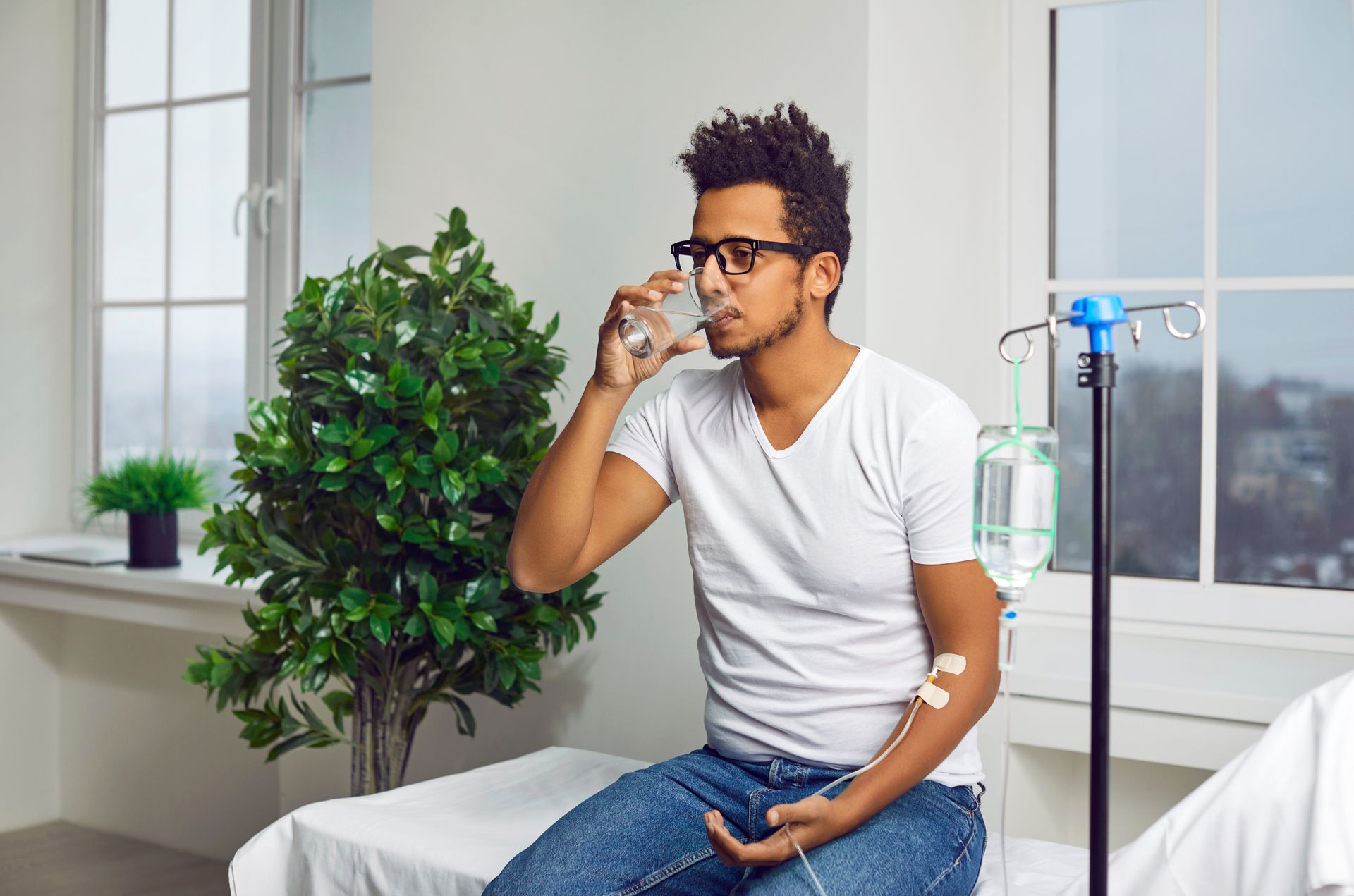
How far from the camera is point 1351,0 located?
2090 millimetres

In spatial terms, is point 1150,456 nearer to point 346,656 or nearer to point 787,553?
point 787,553

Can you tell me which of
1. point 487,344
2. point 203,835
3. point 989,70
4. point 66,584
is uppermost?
point 989,70

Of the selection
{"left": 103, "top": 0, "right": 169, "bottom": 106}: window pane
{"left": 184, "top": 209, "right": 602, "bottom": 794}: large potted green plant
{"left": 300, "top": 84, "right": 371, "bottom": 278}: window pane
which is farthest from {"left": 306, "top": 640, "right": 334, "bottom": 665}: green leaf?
{"left": 103, "top": 0, "right": 169, "bottom": 106}: window pane

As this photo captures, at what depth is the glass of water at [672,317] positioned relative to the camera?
1.38m

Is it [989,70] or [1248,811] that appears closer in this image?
[1248,811]

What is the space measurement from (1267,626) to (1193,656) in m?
0.18

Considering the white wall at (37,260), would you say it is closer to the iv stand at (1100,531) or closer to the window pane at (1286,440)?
the window pane at (1286,440)

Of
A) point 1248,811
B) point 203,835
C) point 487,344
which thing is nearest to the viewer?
point 1248,811

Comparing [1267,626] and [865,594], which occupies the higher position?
[865,594]

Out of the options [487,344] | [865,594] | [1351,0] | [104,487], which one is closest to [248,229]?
[104,487]

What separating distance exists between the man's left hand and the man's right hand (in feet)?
1.77

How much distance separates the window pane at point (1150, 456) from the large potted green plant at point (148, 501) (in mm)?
2233

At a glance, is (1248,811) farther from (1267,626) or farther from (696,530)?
(1267,626)

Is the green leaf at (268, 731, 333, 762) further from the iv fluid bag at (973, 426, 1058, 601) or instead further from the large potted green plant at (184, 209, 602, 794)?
the iv fluid bag at (973, 426, 1058, 601)
